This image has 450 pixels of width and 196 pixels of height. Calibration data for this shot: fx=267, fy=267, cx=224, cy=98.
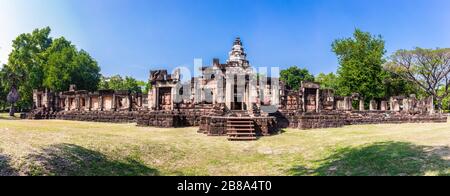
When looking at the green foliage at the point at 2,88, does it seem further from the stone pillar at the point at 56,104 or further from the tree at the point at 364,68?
the tree at the point at 364,68

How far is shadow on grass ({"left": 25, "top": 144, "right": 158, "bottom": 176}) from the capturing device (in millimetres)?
6215

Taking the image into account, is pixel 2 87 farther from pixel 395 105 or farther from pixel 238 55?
pixel 395 105

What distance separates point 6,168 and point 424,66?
1782 inches

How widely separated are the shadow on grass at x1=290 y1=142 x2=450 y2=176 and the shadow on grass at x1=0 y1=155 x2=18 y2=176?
21.8 ft

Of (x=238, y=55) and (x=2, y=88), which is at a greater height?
(x=238, y=55)

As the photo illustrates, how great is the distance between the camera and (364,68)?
115 feet

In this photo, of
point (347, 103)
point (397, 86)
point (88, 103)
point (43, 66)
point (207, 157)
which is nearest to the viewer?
point (207, 157)

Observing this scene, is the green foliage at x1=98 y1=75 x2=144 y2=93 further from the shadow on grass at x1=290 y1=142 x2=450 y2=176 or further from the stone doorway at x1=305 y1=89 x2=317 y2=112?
the shadow on grass at x1=290 y1=142 x2=450 y2=176

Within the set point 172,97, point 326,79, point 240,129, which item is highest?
point 326,79

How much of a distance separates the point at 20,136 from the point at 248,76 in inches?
563

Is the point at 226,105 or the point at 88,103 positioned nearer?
the point at 226,105

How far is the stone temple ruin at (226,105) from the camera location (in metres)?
15.0

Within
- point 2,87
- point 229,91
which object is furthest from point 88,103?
point 2,87

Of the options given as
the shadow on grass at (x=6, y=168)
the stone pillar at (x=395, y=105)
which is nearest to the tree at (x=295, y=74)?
the stone pillar at (x=395, y=105)
